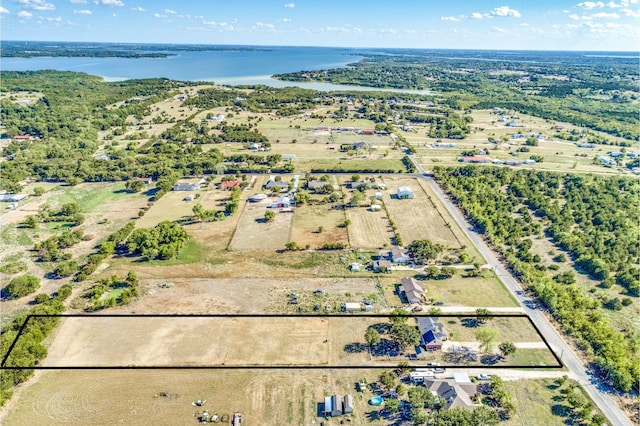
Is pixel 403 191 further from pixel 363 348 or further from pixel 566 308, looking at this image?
pixel 363 348

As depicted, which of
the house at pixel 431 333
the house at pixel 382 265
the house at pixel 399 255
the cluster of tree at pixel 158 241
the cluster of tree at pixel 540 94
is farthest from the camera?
the cluster of tree at pixel 540 94

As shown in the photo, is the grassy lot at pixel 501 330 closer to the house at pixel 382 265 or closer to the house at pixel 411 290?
the house at pixel 411 290

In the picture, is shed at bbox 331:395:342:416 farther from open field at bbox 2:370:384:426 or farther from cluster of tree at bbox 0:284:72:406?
cluster of tree at bbox 0:284:72:406

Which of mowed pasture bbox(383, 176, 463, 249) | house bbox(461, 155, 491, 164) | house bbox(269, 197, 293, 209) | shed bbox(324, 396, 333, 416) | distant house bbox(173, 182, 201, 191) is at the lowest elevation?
shed bbox(324, 396, 333, 416)

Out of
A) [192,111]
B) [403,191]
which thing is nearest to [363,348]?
[403,191]

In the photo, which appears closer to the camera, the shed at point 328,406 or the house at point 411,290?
the shed at point 328,406

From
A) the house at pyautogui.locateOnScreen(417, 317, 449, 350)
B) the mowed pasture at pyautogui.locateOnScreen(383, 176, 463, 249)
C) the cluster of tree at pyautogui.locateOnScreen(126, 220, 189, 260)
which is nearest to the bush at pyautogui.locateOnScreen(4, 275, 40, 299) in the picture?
the cluster of tree at pyautogui.locateOnScreen(126, 220, 189, 260)

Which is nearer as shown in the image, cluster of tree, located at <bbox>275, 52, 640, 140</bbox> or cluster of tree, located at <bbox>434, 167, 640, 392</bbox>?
cluster of tree, located at <bbox>434, 167, 640, 392</bbox>

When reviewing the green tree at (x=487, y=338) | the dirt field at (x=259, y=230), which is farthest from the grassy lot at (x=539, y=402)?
the dirt field at (x=259, y=230)
